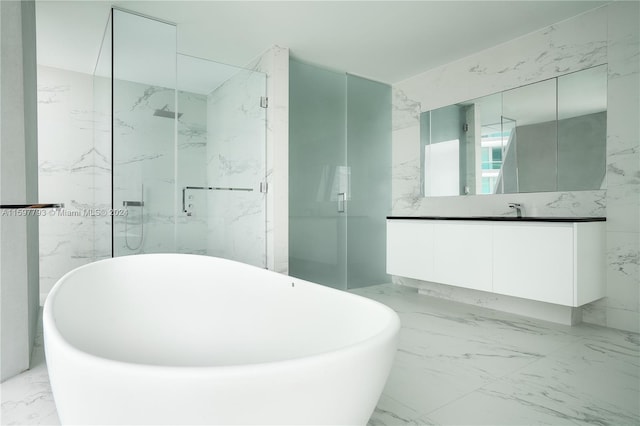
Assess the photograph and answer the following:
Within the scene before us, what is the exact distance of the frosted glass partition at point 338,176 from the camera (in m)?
3.79

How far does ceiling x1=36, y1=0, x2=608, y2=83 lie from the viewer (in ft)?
9.50

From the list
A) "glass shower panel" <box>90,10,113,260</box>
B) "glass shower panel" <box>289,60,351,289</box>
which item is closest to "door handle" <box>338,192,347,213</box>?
"glass shower panel" <box>289,60,351,289</box>

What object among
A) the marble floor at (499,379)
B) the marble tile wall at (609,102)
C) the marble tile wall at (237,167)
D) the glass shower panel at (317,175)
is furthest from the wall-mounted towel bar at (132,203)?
the marble tile wall at (609,102)

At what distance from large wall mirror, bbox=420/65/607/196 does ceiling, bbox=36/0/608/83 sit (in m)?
0.56

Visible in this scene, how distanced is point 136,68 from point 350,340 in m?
2.77

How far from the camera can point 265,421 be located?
704 mm

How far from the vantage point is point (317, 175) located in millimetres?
3914

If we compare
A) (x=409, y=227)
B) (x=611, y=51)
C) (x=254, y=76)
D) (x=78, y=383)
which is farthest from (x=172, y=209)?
(x=611, y=51)

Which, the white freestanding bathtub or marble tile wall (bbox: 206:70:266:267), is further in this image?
marble tile wall (bbox: 206:70:266:267)

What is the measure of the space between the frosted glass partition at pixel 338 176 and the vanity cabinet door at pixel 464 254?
1.04 metres

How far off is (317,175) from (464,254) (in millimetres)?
1639

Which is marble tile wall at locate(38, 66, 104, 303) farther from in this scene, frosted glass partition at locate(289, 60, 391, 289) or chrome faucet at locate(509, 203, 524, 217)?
chrome faucet at locate(509, 203, 524, 217)

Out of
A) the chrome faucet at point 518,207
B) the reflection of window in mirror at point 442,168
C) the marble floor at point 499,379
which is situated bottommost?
the marble floor at point 499,379

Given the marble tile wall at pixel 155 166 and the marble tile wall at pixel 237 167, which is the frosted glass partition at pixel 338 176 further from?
the marble tile wall at pixel 155 166
